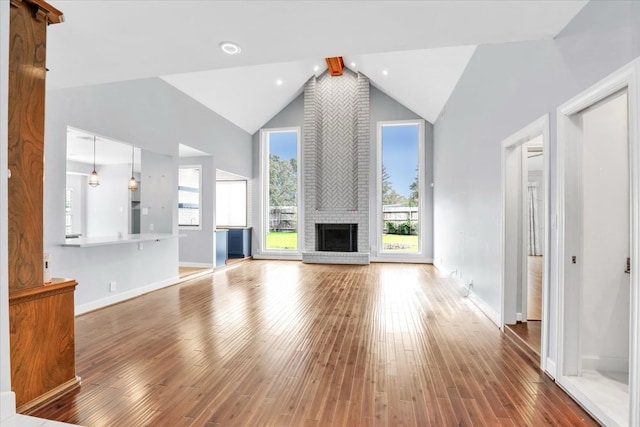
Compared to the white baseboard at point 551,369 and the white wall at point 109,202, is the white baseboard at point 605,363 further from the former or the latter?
the white wall at point 109,202

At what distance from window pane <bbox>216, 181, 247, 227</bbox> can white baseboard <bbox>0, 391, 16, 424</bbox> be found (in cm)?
759

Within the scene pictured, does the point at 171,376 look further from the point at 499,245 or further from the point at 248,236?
the point at 248,236

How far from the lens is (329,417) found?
6.25 ft

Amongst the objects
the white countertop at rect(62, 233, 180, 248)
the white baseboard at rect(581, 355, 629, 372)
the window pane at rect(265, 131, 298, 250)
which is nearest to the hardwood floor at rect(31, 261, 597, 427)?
the white baseboard at rect(581, 355, 629, 372)

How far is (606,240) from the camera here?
2.34 metres

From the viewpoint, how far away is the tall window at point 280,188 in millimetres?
8906

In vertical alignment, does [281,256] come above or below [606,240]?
below

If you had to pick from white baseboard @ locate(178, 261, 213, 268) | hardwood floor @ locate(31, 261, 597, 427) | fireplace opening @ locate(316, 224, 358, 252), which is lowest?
hardwood floor @ locate(31, 261, 597, 427)

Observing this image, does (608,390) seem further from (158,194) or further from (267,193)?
(267,193)

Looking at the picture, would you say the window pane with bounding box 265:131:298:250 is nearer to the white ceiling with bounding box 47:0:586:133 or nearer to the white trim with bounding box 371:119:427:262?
the white trim with bounding box 371:119:427:262

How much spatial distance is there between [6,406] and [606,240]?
366 centimetres

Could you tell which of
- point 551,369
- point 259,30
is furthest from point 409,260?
point 259,30

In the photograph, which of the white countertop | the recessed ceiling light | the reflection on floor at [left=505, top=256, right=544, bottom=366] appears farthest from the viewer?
the white countertop

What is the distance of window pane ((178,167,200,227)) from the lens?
23.7 ft
